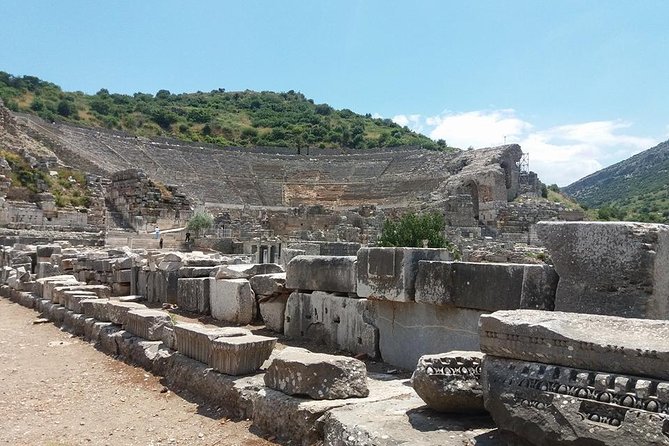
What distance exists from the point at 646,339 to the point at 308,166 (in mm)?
54412

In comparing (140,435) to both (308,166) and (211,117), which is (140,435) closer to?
(308,166)

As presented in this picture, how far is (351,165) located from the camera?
5622 cm

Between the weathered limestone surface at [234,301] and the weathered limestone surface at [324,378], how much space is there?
3.77 meters

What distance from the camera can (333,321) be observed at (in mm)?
6680

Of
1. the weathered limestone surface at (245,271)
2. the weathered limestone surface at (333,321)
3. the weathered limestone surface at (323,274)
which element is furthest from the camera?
the weathered limestone surface at (245,271)

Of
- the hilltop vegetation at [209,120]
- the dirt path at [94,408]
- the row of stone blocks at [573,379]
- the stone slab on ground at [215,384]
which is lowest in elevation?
the dirt path at [94,408]

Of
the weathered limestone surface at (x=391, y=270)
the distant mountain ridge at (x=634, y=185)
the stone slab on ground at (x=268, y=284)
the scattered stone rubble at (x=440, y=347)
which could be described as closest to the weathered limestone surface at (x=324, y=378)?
the scattered stone rubble at (x=440, y=347)

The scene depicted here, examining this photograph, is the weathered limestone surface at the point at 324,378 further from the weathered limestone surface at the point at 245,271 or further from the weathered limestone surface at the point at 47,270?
the weathered limestone surface at the point at 47,270

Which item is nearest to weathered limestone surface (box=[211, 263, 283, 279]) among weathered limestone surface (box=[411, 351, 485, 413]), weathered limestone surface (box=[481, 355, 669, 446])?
weathered limestone surface (box=[411, 351, 485, 413])

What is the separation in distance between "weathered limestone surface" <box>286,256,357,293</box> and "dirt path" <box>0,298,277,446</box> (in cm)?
204

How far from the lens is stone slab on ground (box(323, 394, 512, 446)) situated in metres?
2.96

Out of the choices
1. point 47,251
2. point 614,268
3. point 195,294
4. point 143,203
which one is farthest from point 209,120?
point 614,268

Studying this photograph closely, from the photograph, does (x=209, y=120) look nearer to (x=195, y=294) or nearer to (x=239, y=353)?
(x=195, y=294)

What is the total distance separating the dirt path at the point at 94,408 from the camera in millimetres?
4441
